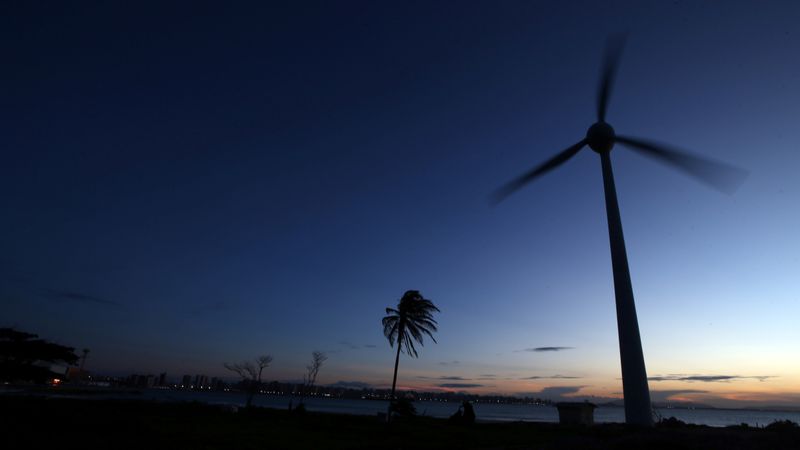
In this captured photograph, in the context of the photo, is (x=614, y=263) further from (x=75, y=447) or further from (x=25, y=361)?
(x=25, y=361)

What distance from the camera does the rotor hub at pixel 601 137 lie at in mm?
28641

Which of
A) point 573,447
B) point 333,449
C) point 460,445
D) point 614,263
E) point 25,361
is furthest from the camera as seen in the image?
point 25,361

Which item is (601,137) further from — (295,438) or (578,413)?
(295,438)

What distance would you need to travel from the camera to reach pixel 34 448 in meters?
14.1

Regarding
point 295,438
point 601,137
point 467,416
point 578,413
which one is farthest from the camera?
point 467,416

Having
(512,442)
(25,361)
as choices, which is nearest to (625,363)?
(512,442)

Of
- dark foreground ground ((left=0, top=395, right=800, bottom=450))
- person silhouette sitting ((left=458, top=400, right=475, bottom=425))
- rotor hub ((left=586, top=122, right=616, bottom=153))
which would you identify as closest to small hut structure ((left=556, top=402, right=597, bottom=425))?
person silhouette sitting ((left=458, top=400, right=475, bottom=425))

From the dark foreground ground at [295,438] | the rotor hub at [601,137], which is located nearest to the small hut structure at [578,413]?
the dark foreground ground at [295,438]

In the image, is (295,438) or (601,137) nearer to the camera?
(295,438)

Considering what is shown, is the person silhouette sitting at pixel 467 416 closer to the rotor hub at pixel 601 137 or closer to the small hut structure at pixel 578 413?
the small hut structure at pixel 578 413

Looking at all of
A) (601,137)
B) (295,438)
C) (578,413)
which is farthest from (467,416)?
(601,137)

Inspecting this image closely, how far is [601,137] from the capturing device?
28.7 m

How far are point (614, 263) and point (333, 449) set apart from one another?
1781 centimetres

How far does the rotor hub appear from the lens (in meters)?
28.6
